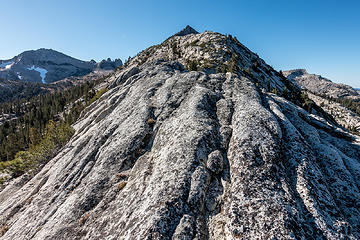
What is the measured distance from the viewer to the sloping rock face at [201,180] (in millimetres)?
11438

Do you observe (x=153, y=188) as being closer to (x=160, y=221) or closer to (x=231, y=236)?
(x=160, y=221)

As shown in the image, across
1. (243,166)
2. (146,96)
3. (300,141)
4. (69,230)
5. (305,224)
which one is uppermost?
(146,96)

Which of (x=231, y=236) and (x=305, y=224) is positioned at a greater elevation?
(x=305, y=224)

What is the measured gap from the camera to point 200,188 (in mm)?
13594

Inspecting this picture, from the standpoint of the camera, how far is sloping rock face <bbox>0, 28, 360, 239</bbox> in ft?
37.5

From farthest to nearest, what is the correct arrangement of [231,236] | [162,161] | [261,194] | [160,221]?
1. [162,161]
2. [261,194]
3. [160,221]
4. [231,236]

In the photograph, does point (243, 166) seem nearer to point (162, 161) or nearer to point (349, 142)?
point (162, 161)

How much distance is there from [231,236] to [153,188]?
21.9ft

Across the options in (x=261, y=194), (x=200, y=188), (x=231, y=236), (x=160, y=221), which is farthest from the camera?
(x=200, y=188)

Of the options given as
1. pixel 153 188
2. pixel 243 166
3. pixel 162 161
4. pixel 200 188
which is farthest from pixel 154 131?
pixel 243 166

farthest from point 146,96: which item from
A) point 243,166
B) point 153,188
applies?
point 243,166

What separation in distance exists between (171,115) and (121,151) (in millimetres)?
7980

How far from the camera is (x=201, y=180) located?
14.1 m

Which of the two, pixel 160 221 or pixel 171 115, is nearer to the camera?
pixel 160 221
